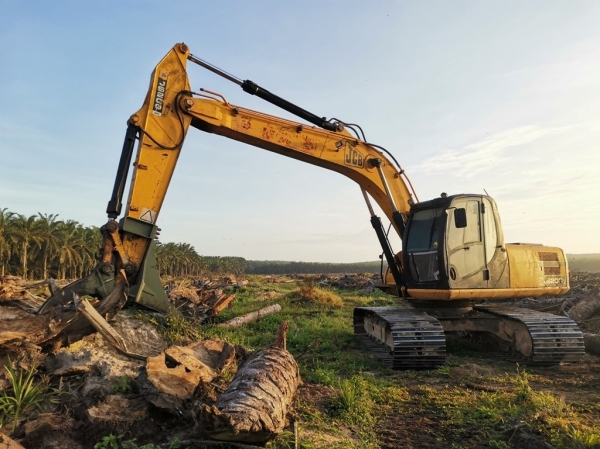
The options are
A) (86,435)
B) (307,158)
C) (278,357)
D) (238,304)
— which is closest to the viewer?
(86,435)

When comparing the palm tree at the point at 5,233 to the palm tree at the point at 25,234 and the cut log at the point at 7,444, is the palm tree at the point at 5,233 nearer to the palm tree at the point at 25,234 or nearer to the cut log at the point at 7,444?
the palm tree at the point at 25,234

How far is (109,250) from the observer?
21.8 feet

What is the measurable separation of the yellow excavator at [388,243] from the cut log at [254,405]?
8.50 feet

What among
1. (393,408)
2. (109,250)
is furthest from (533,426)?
(109,250)

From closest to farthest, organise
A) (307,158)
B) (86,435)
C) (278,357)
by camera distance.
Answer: (86,435) < (278,357) < (307,158)

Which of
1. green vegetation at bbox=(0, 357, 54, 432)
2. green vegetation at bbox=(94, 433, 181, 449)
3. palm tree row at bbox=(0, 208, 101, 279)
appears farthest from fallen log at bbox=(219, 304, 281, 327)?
palm tree row at bbox=(0, 208, 101, 279)

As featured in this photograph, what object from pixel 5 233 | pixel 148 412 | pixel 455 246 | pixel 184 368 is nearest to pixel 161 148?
pixel 184 368

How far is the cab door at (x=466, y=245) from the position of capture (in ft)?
26.1

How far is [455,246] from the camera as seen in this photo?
8.03m

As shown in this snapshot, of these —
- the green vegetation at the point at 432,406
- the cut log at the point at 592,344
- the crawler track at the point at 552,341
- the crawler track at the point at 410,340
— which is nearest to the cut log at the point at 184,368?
the green vegetation at the point at 432,406

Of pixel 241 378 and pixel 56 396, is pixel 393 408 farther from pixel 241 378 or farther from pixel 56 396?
pixel 56 396

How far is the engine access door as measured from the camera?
7941 mm

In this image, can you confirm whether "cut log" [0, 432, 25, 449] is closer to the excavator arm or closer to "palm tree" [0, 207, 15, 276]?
the excavator arm

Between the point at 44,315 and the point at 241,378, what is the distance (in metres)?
2.63
